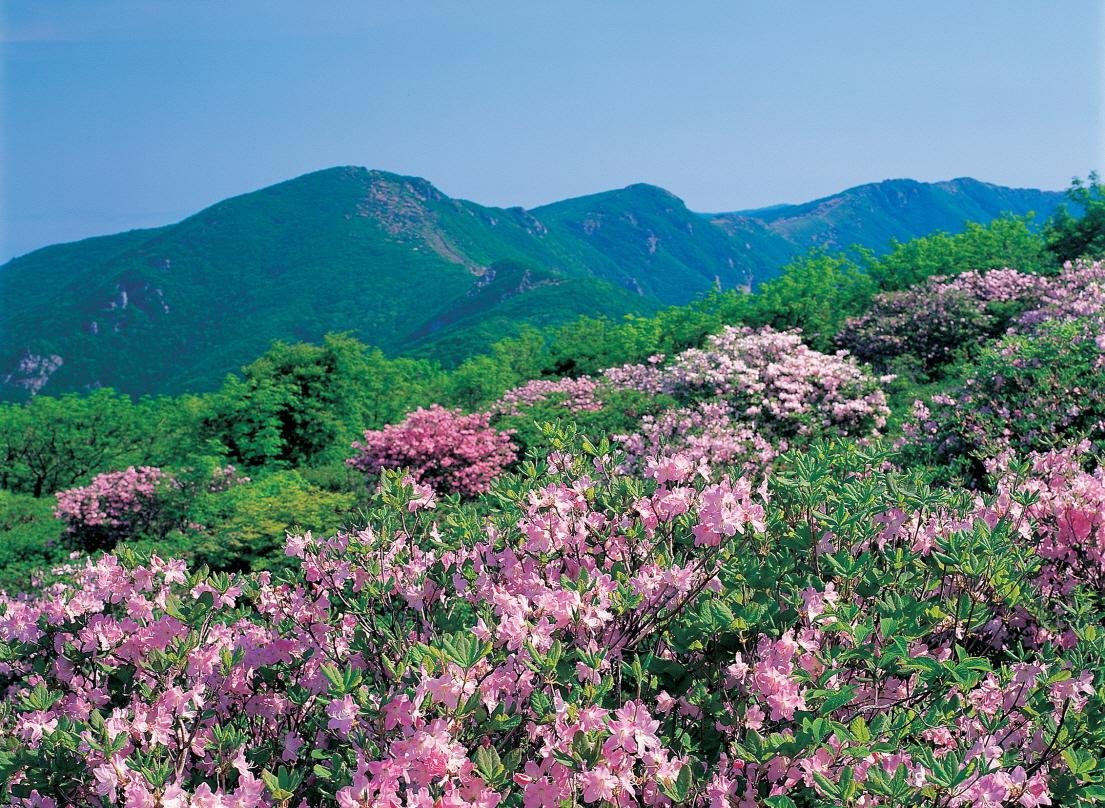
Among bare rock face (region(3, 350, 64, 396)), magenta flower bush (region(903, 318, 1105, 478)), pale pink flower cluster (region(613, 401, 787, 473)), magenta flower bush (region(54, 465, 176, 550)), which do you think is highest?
bare rock face (region(3, 350, 64, 396))

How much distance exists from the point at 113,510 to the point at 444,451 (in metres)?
6.38

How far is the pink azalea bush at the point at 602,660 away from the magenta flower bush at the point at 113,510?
12070 mm

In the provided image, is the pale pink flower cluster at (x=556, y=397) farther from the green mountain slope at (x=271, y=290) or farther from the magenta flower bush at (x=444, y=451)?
the green mountain slope at (x=271, y=290)

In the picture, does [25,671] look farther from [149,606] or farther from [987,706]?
[987,706]

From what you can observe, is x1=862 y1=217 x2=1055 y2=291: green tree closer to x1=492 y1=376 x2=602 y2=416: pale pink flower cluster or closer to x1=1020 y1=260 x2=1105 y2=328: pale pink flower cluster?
x1=1020 y1=260 x2=1105 y2=328: pale pink flower cluster

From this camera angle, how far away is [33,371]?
105250mm

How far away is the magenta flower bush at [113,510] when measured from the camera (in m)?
14.1

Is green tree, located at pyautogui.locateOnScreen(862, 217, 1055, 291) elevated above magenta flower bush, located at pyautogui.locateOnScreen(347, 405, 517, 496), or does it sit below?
above

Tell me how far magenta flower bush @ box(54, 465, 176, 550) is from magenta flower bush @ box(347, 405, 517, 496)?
13.5 feet

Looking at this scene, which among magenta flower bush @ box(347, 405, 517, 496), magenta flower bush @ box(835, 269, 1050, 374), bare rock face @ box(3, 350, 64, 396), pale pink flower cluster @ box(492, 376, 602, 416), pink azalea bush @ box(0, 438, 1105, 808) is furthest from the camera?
bare rock face @ box(3, 350, 64, 396)

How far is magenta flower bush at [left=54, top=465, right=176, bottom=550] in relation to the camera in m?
14.1

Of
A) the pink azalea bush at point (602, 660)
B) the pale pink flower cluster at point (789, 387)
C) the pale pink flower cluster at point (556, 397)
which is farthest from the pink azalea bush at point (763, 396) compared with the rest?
the pink azalea bush at point (602, 660)

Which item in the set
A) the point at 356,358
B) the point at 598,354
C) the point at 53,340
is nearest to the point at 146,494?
the point at 356,358

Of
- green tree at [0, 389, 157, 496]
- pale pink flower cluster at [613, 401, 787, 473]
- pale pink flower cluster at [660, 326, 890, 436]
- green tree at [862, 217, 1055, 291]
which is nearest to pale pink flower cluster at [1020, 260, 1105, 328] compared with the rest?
pale pink flower cluster at [660, 326, 890, 436]
